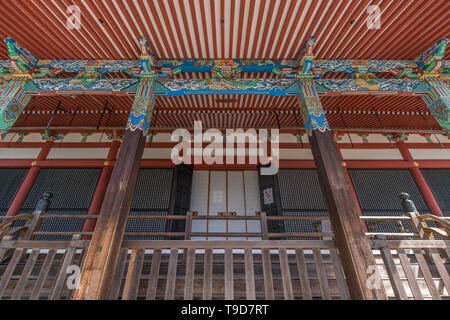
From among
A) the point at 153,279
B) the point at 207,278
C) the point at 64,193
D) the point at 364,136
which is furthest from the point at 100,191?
the point at 364,136

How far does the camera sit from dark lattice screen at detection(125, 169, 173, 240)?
523 cm

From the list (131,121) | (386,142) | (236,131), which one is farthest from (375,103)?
(131,121)

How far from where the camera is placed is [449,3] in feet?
9.18

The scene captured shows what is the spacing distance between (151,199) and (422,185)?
742 centimetres

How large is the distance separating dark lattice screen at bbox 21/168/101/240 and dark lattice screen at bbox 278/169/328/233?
5265mm

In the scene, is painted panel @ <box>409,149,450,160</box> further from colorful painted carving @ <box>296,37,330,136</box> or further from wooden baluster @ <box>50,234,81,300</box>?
wooden baluster @ <box>50,234,81,300</box>

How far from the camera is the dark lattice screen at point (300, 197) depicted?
5320 millimetres

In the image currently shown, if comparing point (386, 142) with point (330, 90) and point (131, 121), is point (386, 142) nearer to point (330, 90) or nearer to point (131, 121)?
point (330, 90)

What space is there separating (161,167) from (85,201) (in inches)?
83.7

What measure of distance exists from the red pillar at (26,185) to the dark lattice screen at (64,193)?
0.31 ft

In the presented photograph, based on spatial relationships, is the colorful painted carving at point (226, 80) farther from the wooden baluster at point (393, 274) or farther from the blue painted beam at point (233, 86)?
the wooden baluster at point (393, 274)

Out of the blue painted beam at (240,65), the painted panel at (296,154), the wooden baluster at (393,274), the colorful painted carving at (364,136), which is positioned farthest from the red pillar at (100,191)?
the colorful painted carving at (364,136)

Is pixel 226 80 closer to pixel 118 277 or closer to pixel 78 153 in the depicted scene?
pixel 118 277

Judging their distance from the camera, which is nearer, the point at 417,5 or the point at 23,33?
the point at 417,5
